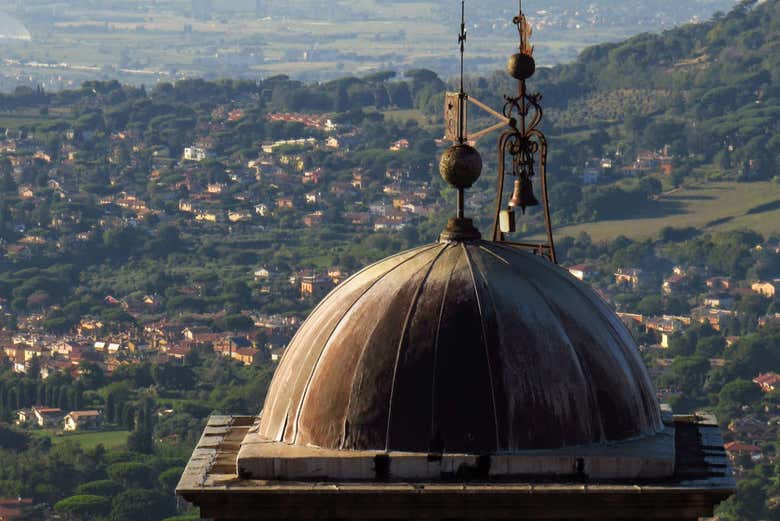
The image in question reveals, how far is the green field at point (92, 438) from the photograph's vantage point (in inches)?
3253

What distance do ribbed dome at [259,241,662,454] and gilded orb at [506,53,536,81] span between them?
6.42ft

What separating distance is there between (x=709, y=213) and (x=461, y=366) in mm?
124062

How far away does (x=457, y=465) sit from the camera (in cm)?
897

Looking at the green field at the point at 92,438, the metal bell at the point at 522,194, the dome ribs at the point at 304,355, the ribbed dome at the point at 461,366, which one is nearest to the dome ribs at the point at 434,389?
the ribbed dome at the point at 461,366

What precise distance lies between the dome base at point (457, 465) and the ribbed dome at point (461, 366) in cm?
5

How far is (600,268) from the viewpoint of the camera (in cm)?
11962

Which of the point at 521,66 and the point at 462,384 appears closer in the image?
the point at 462,384

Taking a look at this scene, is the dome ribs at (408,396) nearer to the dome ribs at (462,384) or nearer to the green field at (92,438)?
the dome ribs at (462,384)

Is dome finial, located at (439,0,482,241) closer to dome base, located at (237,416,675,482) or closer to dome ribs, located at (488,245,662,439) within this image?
dome ribs, located at (488,245,662,439)

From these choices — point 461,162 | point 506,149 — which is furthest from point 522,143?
point 461,162

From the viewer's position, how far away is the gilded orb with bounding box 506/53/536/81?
454 inches

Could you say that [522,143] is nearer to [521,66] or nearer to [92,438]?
[521,66]

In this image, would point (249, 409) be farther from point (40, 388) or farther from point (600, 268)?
point (600, 268)

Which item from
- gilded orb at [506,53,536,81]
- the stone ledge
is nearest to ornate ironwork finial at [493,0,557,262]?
gilded orb at [506,53,536,81]
